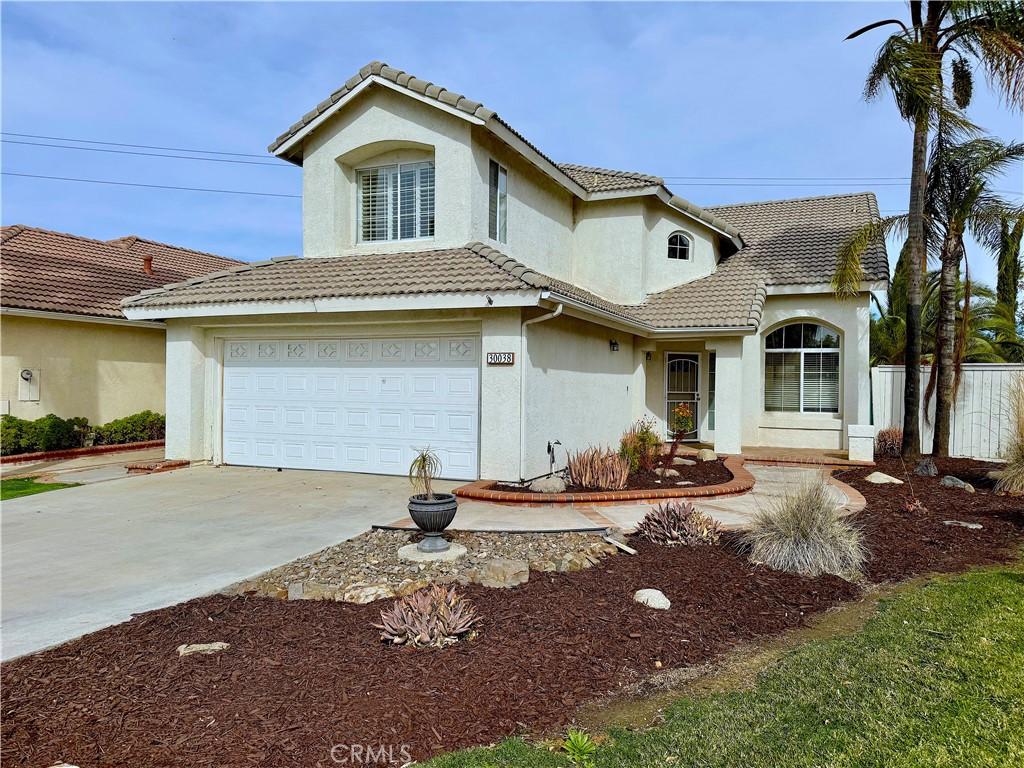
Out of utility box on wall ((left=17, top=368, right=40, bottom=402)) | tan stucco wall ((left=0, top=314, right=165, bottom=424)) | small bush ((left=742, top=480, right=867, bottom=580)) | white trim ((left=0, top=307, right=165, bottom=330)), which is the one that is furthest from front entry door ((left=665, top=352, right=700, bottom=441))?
utility box on wall ((left=17, top=368, right=40, bottom=402))

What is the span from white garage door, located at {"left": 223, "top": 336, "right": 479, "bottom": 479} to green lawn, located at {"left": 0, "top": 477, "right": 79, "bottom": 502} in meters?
3.02

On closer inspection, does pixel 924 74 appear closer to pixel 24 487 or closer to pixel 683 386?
pixel 683 386

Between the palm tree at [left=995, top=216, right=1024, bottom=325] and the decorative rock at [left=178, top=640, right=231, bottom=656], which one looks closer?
the decorative rock at [left=178, top=640, right=231, bottom=656]

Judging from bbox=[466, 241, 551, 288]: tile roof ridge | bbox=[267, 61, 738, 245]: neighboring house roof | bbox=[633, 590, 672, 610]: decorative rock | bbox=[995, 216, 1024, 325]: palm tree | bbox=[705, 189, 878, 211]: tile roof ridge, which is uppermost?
bbox=[705, 189, 878, 211]: tile roof ridge

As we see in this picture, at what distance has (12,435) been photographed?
14.5 meters

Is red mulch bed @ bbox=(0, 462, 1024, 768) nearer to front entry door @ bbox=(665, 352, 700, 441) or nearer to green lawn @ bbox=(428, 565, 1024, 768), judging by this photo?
green lawn @ bbox=(428, 565, 1024, 768)

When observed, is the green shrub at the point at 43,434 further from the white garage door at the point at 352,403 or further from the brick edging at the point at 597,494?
the brick edging at the point at 597,494

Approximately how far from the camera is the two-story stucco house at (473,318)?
11570 millimetres

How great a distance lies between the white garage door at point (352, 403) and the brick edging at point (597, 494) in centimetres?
122

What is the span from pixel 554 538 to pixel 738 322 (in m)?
8.94

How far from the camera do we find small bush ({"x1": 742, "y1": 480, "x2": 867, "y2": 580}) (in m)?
7.04

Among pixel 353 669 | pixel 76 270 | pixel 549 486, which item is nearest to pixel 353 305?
pixel 549 486

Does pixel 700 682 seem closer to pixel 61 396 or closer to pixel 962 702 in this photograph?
pixel 962 702

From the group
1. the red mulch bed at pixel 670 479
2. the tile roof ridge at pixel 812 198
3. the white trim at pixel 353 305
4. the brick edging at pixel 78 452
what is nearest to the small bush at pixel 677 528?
the red mulch bed at pixel 670 479
